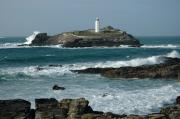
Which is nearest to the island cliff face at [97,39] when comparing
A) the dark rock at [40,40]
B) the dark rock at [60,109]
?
the dark rock at [40,40]

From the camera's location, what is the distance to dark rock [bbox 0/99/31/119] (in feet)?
43.3

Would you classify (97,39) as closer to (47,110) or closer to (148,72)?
(148,72)

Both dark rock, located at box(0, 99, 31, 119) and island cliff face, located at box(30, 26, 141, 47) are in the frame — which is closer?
dark rock, located at box(0, 99, 31, 119)

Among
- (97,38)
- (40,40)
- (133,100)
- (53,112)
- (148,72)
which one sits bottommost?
(133,100)

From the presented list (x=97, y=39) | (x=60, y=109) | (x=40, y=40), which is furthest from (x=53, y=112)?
(x=40, y=40)

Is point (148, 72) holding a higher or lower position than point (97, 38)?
lower

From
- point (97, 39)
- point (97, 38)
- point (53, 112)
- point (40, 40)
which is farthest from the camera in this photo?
point (40, 40)

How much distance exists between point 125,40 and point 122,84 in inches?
2771

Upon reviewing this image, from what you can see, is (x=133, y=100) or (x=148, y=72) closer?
(x=133, y=100)

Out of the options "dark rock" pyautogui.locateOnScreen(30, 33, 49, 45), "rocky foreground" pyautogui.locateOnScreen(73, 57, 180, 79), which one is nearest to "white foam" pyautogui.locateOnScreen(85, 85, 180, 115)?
"rocky foreground" pyautogui.locateOnScreen(73, 57, 180, 79)

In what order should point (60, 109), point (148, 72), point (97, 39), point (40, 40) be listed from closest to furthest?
point (60, 109), point (148, 72), point (97, 39), point (40, 40)

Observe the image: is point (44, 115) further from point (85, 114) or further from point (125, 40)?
point (125, 40)

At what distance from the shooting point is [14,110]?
13.4m

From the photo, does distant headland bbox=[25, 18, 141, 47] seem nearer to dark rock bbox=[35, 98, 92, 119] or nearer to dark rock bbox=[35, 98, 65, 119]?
dark rock bbox=[35, 98, 92, 119]
